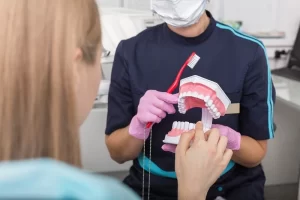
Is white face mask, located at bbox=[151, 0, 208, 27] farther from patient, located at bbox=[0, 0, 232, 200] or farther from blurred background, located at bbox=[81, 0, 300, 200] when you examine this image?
patient, located at bbox=[0, 0, 232, 200]

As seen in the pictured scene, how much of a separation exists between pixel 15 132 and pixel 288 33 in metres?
1.83

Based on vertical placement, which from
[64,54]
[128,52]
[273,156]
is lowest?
[273,156]

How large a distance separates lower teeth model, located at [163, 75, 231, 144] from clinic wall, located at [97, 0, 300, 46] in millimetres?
1120

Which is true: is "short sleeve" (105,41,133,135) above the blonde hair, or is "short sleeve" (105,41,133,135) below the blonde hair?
below

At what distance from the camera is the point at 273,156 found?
2086 mm

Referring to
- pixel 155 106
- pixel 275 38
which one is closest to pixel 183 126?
pixel 155 106

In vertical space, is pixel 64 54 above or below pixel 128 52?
above

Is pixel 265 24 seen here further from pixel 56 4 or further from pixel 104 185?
pixel 104 185

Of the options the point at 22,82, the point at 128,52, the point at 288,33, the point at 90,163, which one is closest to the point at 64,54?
the point at 22,82

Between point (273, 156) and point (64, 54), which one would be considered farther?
point (273, 156)

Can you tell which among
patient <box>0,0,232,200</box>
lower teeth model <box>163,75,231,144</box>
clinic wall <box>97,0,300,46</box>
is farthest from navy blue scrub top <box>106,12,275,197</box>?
clinic wall <box>97,0,300,46</box>

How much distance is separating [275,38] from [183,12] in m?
1.10

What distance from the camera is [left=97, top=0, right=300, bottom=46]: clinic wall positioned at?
2160mm

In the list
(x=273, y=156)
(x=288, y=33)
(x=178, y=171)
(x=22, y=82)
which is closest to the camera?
(x=22, y=82)
